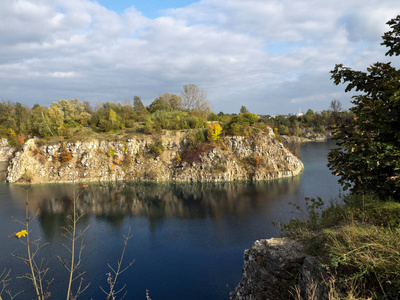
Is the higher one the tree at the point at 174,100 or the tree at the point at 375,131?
the tree at the point at 174,100

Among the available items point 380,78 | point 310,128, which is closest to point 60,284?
point 380,78

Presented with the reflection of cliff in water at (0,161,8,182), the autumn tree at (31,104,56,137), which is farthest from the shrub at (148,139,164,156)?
Result: the reflection of cliff in water at (0,161,8,182)

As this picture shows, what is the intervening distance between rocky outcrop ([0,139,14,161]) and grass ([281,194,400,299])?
10724cm

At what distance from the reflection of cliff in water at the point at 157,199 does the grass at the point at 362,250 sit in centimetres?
2515

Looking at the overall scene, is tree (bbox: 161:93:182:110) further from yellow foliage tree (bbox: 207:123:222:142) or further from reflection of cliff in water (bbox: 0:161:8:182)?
reflection of cliff in water (bbox: 0:161:8:182)

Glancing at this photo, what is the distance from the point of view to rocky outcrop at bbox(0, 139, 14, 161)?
85.3 metres

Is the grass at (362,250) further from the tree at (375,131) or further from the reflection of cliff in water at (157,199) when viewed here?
the reflection of cliff in water at (157,199)

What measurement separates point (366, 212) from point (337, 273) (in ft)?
11.0

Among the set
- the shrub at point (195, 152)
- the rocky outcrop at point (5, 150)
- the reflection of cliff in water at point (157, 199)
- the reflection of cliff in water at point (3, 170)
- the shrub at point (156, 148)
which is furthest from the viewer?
the rocky outcrop at point (5, 150)

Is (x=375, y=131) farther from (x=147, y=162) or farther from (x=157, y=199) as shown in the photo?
(x=147, y=162)

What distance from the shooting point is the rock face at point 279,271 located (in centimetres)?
793

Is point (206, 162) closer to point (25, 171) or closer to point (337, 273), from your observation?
point (25, 171)

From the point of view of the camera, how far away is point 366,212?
8773 mm

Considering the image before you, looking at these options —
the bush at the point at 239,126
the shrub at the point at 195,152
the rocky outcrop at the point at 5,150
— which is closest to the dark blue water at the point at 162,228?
the shrub at the point at 195,152
